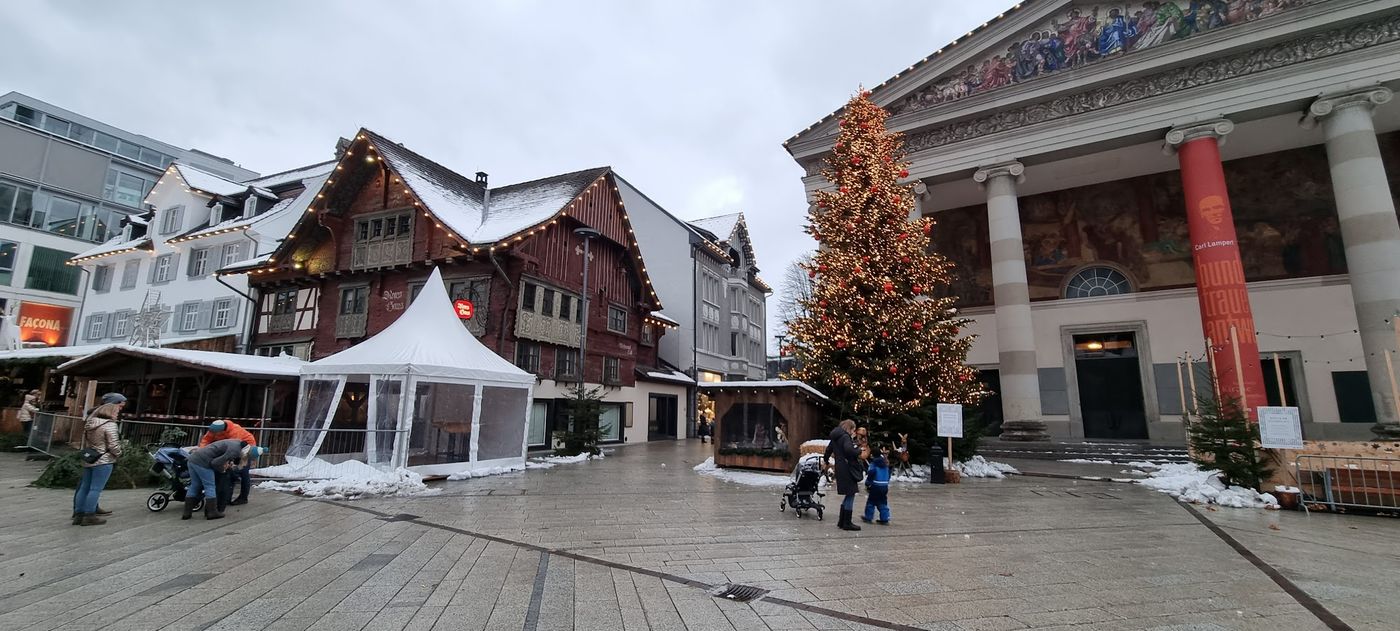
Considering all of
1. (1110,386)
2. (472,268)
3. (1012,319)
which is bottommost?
(1110,386)

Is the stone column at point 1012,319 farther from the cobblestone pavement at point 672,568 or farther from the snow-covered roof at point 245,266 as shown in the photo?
the snow-covered roof at point 245,266

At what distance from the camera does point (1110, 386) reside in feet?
67.2

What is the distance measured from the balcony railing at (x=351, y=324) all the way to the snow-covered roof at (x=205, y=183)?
13406 mm

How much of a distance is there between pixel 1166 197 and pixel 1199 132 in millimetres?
4776

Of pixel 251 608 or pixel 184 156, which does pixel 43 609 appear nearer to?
pixel 251 608

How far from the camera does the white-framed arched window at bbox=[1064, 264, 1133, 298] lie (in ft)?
69.1

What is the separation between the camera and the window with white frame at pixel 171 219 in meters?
30.3

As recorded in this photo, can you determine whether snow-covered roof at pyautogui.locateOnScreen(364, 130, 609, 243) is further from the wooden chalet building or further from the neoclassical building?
the neoclassical building

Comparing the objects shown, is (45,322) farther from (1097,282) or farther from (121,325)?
(1097,282)

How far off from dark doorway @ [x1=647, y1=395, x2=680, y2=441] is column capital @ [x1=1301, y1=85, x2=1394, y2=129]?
26071mm

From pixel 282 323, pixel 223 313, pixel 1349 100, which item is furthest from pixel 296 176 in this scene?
pixel 1349 100

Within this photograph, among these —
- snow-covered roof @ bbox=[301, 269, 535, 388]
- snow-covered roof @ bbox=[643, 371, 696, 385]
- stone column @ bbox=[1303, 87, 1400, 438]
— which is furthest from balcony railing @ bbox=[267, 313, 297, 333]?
stone column @ bbox=[1303, 87, 1400, 438]

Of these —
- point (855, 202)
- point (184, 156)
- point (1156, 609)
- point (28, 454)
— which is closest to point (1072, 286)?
point (855, 202)

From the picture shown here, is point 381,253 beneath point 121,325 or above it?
above
